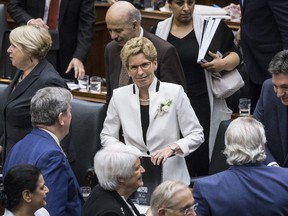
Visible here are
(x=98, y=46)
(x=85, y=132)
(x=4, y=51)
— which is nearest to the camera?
(x=85, y=132)

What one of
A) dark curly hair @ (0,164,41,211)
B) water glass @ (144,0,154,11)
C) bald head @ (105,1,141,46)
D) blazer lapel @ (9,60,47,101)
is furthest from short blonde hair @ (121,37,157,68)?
water glass @ (144,0,154,11)

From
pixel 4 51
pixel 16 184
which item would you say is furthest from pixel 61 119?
pixel 4 51

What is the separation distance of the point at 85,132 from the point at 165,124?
1.10 meters

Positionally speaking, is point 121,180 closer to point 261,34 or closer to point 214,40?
point 214,40

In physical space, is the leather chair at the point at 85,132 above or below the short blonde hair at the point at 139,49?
below

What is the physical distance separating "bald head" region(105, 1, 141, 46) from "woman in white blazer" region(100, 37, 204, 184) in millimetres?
430

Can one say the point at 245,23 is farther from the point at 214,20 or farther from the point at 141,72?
the point at 141,72

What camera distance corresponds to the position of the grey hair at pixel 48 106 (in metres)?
5.14

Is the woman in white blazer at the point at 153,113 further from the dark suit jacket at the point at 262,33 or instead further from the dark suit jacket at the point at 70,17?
the dark suit jacket at the point at 70,17

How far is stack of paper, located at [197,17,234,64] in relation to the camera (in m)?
6.41

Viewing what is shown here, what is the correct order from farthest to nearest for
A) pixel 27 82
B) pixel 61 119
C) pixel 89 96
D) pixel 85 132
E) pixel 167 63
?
1. pixel 89 96
2. pixel 85 132
3. pixel 167 63
4. pixel 27 82
5. pixel 61 119

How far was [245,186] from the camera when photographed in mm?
4645

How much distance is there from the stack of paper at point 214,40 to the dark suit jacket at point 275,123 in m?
0.84

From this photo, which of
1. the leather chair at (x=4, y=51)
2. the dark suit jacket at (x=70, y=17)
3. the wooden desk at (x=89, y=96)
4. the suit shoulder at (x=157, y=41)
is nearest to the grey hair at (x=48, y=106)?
the suit shoulder at (x=157, y=41)
